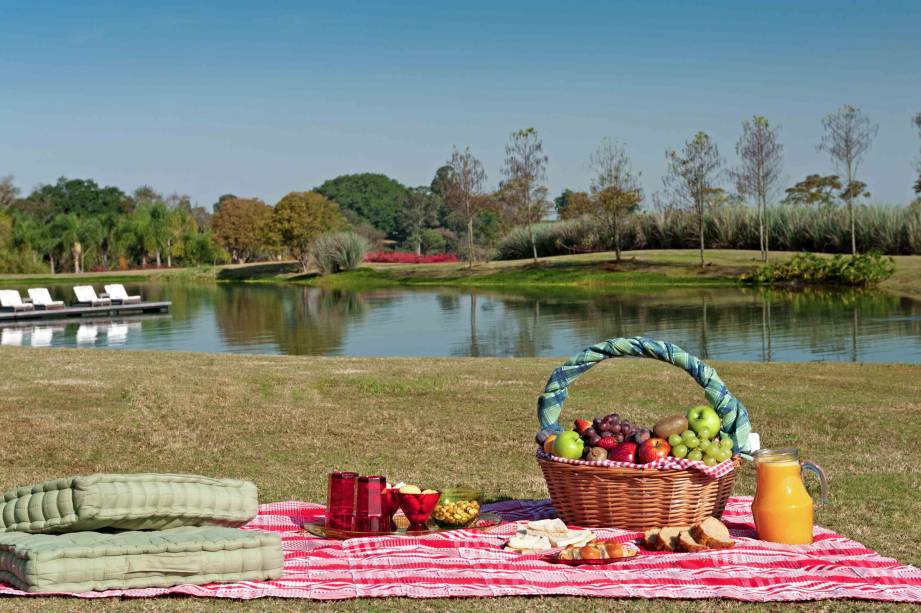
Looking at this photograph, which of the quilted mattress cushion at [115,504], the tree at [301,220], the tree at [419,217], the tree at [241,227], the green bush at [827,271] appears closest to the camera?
the quilted mattress cushion at [115,504]

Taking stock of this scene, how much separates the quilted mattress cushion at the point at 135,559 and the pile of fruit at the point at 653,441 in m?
1.67

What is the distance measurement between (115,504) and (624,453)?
2521 millimetres

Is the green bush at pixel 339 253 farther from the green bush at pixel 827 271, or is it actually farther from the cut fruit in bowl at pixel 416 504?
the cut fruit in bowl at pixel 416 504

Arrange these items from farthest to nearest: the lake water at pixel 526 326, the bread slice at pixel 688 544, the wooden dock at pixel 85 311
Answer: the wooden dock at pixel 85 311
the lake water at pixel 526 326
the bread slice at pixel 688 544

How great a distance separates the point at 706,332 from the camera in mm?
23469

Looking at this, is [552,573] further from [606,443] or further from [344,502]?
[344,502]

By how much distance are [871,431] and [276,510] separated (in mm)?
6053

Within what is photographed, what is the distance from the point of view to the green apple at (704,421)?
571 cm

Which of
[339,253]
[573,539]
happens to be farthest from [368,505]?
[339,253]

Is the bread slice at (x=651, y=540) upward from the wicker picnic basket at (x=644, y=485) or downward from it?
downward

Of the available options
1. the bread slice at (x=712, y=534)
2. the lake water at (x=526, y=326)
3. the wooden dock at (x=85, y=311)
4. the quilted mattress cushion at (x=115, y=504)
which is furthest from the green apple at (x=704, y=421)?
the wooden dock at (x=85, y=311)

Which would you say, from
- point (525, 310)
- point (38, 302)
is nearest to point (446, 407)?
point (525, 310)

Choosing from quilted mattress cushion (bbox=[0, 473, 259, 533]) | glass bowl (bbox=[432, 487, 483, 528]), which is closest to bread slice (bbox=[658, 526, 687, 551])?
glass bowl (bbox=[432, 487, 483, 528])

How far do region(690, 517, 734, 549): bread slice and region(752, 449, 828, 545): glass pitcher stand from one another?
0.75 ft
